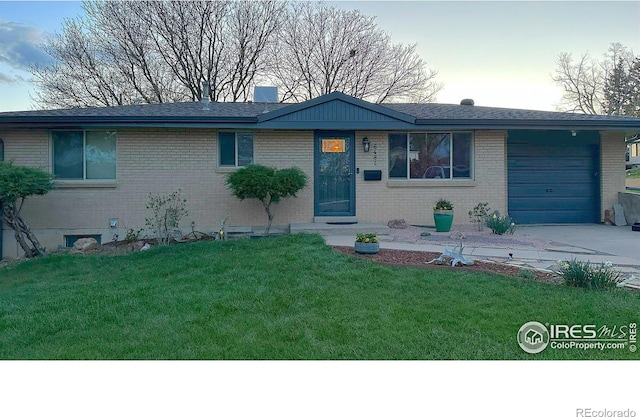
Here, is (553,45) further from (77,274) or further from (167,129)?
(77,274)

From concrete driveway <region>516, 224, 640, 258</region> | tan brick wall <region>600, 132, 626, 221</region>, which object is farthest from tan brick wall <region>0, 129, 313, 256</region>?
tan brick wall <region>600, 132, 626, 221</region>

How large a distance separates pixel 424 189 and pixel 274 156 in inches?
155

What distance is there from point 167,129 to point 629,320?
9586mm

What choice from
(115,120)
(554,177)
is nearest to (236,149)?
(115,120)

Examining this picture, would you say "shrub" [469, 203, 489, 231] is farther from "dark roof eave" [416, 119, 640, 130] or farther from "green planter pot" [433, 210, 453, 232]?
"dark roof eave" [416, 119, 640, 130]

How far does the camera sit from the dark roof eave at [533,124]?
33.2 feet

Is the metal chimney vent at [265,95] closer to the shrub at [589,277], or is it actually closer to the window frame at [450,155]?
the window frame at [450,155]

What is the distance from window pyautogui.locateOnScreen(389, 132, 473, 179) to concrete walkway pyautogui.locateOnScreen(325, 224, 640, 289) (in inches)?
89.5

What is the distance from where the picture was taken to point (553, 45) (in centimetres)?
1044

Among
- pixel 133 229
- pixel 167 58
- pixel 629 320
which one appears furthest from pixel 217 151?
pixel 167 58

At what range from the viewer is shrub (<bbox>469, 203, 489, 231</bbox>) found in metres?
10.4

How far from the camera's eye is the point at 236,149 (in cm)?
1038

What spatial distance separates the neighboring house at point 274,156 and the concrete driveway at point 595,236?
121cm

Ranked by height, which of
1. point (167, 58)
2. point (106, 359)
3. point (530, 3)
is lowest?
point (106, 359)
